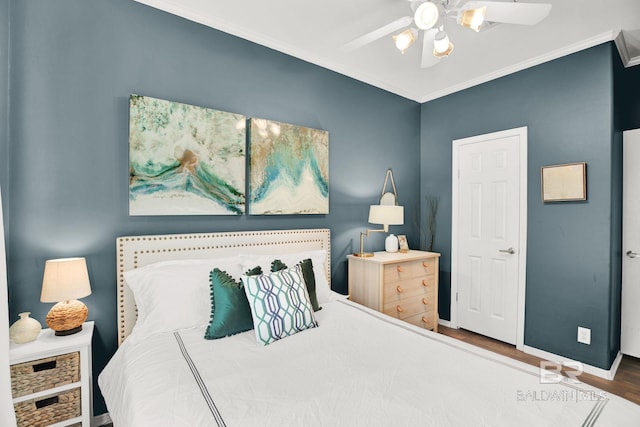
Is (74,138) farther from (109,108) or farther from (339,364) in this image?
(339,364)

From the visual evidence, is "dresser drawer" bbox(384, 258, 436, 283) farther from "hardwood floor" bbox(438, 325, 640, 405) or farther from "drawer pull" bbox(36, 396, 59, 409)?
"drawer pull" bbox(36, 396, 59, 409)

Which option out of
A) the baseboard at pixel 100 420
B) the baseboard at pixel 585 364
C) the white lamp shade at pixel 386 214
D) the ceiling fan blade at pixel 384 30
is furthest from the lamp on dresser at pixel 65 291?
the baseboard at pixel 585 364

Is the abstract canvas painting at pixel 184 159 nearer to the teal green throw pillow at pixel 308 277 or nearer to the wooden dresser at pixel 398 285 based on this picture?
the teal green throw pillow at pixel 308 277

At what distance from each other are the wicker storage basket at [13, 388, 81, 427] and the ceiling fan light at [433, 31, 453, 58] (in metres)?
2.71

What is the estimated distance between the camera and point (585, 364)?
2.62 m

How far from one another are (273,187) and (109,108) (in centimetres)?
121

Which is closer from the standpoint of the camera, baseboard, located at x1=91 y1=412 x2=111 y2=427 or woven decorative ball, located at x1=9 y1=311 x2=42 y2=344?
woven decorative ball, located at x1=9 y1=311 x2=42 y2=344

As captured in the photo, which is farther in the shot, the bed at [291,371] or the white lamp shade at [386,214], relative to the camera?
the white lamp shade at [386,214]

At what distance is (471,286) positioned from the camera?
3410 mm

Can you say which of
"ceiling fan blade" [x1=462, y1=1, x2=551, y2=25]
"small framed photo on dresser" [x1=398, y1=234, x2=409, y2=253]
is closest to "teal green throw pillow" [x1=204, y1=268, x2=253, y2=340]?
"ceiling fan blade" [x1=462, y1=1, x2=551, y2=25]

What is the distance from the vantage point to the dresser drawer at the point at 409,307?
2820 mm

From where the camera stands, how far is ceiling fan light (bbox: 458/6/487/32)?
1550 millimetres

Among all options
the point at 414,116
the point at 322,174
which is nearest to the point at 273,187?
Answer: the point at 322,174

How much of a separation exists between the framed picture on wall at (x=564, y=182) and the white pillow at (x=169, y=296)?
2954 mm
